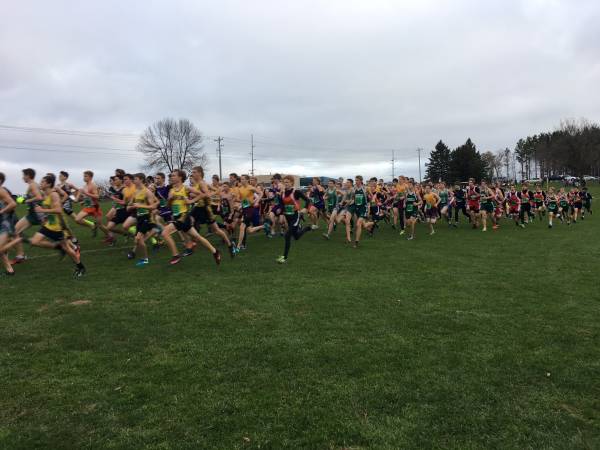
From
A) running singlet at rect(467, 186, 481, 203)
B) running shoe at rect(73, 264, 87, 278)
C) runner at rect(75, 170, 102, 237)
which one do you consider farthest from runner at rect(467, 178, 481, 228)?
running shoe at rect(73, 264, 87, 278)

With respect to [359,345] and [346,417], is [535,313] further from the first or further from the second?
[346,417]

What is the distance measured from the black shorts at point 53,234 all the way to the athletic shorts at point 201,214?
2723mm

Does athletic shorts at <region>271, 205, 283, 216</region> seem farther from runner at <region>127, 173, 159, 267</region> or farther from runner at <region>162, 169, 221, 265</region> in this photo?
runner at <region>127, 173, 159, 267</region>

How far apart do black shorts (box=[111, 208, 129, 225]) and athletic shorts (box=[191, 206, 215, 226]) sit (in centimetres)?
259

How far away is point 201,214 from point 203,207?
0.19 meters

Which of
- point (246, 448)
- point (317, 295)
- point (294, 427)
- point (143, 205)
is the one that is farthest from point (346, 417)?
point (143, 205)

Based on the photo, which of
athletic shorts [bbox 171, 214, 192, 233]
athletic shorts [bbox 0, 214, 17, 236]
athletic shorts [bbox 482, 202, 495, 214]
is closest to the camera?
athletic shorts [bbox 0, 214, 17, 236]

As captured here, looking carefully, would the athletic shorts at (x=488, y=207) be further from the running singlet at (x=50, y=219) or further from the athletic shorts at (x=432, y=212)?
the running singlet at (x=50, y=219)

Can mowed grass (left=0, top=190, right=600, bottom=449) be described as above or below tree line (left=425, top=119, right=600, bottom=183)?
below

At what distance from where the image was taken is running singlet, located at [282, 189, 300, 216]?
977 centimetres

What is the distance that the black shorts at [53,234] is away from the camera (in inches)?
321

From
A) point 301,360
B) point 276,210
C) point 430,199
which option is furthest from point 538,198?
point 301,360

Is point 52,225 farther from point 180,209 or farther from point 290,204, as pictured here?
point 290,204

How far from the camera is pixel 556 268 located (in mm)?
8766
